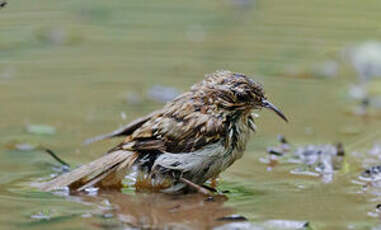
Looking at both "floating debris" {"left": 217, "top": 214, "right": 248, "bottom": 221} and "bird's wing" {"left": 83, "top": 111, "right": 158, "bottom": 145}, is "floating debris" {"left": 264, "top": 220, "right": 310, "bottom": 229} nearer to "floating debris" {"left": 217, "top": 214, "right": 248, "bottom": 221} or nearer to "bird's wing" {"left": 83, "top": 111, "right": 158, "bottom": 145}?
"floating debris" {"left": 217, "top": 214, "right": 248, "bottom": 221}

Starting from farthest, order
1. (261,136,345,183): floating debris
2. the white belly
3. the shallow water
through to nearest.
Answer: (261,136,345,183): floating debris < the white belly < the shallow water

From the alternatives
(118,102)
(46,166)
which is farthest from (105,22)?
(46,166)

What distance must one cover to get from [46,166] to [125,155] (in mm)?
843

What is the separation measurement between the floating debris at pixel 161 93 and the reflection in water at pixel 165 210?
8.97 feet

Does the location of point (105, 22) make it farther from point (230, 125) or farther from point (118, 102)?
point (230, 125)

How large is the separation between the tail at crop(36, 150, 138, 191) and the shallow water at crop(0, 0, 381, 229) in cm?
21

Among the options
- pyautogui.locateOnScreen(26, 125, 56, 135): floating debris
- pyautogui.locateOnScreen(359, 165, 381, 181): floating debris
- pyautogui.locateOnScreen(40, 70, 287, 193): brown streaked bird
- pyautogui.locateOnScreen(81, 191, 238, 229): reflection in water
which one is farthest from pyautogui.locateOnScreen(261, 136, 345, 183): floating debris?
pyautogui.locateOnScreen(26, 125, 56, 135): floating debris

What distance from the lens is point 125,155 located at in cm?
689

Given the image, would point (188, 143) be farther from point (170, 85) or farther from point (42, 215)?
point (170, 85)

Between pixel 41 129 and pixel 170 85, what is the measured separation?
6.93 ft

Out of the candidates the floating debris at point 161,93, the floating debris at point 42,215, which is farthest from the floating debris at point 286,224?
the floating debris at point 161,93

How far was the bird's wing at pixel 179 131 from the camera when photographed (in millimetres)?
6668

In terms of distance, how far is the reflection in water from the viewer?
580 cm

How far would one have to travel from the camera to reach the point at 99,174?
22.3 feet
